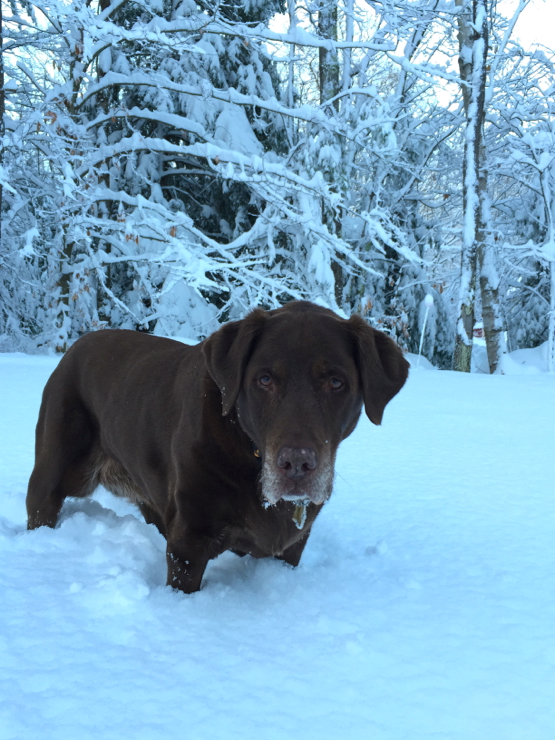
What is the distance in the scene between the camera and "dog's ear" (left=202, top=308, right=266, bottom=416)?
210 centimetres

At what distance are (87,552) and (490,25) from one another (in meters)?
13.7

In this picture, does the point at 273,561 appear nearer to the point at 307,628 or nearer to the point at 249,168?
the point at 307,628

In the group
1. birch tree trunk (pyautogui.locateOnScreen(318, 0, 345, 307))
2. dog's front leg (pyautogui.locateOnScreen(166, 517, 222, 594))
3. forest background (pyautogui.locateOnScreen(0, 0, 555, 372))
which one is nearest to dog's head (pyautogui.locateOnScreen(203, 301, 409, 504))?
dog's front leg (pyautogui.locateOnScreen(166, 517, 222, 594))

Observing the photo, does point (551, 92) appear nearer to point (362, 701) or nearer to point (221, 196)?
point (221, 196)

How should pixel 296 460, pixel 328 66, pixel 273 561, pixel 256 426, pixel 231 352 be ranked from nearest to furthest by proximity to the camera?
pixel 296 460 < pixel 256 426 < pixel 231 352 < pixel 273 561 < pixel 328 66

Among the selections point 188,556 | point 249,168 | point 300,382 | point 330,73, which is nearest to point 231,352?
point 300,382

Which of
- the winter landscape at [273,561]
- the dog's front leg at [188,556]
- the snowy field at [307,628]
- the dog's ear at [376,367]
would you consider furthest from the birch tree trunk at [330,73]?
the dog's front leg at [188,556]

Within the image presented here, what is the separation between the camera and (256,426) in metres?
2.05

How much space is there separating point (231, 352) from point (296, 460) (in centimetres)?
53

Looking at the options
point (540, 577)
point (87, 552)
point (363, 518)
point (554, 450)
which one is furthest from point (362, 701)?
point (554, 450)

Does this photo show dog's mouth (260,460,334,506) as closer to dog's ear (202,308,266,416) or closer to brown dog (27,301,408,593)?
brown dog (27,301,408,593)

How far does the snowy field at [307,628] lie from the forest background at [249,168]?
15.9 feet

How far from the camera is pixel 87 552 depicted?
2.37 meters

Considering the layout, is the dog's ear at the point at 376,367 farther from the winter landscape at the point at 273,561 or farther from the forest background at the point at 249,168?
the forest background at the point at 249,168
